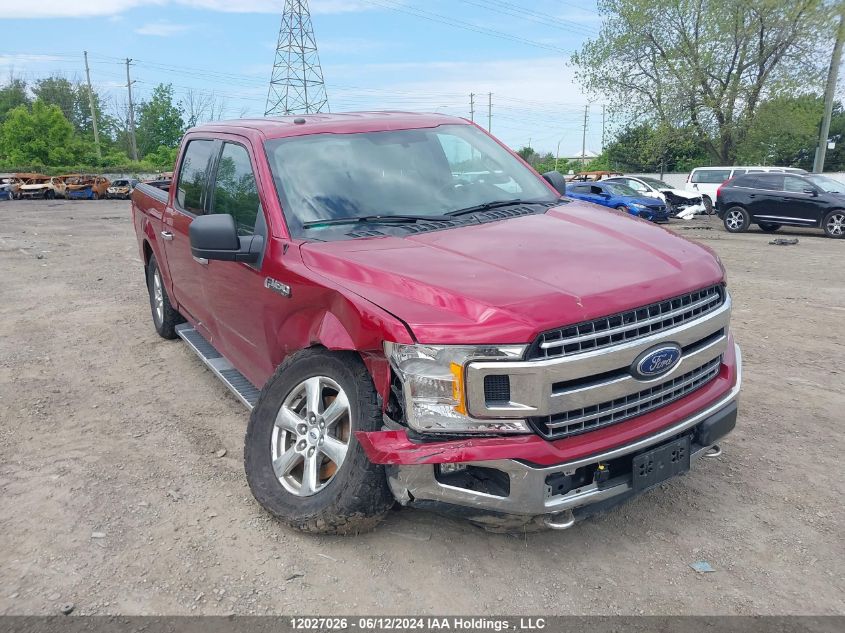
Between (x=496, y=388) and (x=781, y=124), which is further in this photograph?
(x=781, y=124)

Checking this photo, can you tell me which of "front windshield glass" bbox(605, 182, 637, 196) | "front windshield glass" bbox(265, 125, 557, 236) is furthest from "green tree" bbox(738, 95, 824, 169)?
→ "front windshield glass" bbox(265, 125, 557, 236)

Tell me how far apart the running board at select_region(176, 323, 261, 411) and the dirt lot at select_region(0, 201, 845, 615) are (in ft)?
1.18

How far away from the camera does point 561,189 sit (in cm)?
467

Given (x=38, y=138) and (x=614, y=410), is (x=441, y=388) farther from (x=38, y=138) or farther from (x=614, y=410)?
(x=38, y=138)

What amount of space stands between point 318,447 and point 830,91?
28546 millimetres

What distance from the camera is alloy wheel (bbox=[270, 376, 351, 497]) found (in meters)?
3.02

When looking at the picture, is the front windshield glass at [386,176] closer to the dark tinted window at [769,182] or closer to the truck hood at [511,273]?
the truck hood at [511,273]

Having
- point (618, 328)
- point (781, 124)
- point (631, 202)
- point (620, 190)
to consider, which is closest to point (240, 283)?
point (618, 328)

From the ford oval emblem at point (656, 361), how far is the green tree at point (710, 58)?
3208 cm

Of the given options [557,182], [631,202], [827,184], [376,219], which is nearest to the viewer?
[376,219]

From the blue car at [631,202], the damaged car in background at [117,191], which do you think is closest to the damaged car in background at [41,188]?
the damaged car in background at [117,191]

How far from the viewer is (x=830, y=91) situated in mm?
25266

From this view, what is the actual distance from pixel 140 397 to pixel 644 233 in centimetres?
384

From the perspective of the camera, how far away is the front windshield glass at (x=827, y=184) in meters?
16.7
